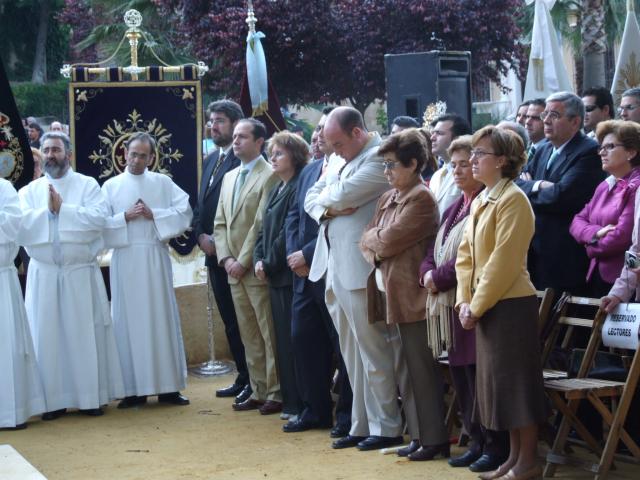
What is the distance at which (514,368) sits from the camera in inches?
249

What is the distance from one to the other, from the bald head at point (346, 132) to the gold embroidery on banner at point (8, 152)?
3031mm

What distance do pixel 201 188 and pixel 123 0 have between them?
18414 mm

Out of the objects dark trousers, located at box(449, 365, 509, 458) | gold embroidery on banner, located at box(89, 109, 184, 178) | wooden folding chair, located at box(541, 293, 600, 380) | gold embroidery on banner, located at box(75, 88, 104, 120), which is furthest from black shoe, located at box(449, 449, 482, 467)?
gold embroidery on banner, located at box(75, 88, 104, 120)

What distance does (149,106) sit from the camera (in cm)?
1083

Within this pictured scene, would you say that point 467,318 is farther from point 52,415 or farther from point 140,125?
point 140,125

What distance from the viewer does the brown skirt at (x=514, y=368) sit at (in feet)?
20.7

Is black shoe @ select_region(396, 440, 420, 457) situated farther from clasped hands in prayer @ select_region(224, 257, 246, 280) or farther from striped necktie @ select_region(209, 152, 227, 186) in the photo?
striped necktie @ select_region(209, 152, 227, 186)

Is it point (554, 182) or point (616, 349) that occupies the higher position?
point (554, 182)

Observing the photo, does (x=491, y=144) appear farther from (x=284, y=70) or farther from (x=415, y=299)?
(x=284, y=70)


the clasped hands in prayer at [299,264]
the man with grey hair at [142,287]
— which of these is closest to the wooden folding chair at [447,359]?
the clasped hands in prayer at [299,264]

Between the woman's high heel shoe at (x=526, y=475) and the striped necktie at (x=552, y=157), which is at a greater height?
the striped necktie at (x=552, y=157)

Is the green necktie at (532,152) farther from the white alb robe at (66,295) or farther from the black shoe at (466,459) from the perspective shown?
the white alb robe at (66,295)

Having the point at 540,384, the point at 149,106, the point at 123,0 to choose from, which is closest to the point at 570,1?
the point at 123,0

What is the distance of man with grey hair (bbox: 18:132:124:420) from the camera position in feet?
29.6
